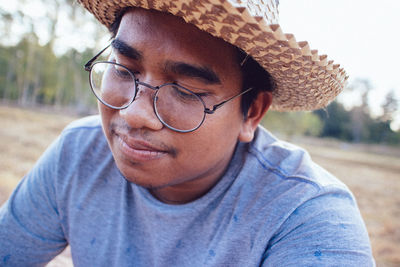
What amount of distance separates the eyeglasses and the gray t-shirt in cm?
49

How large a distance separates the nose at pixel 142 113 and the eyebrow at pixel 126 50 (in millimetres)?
146

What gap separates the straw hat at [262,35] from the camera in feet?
3.10

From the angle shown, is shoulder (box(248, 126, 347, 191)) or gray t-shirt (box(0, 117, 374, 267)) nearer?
gray t-shirt (box(0, 117, 374, 267))

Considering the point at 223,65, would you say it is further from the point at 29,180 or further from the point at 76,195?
the point at 29,180

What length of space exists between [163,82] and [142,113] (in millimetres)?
176

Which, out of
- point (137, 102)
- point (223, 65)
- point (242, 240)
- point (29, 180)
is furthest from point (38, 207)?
point (223, 65)

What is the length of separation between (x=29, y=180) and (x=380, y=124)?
59.4m

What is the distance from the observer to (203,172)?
1.44 meters

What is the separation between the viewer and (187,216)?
57.5 inches

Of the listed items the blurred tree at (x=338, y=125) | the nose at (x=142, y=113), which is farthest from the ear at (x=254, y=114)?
the blurred tree at (x=338, y=125)

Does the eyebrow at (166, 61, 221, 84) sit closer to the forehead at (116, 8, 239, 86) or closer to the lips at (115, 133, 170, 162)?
the forehead at (116, 8, 239, 86)

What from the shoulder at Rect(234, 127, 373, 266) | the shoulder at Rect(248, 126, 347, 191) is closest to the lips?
the shoulder at Rect(234, 127, 373, 266)

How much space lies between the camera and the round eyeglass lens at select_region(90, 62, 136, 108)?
129 centimetres

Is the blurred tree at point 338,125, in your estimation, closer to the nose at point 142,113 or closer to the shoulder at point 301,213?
the shoulder at point 301,213
